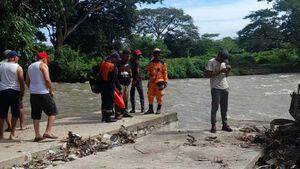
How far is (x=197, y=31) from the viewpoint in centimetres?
7306

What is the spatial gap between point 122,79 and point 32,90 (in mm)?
2827

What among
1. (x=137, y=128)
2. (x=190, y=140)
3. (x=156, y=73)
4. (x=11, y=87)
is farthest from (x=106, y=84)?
(x=190, y=140)

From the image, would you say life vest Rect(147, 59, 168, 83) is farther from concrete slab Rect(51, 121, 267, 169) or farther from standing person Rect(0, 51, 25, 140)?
standing person Rect(0, 51, 25, 140)

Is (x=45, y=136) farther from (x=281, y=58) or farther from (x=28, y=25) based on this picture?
(x=281, y=58)

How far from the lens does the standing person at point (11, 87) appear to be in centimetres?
797

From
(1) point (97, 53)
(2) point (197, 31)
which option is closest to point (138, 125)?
(1) point (97, 53)

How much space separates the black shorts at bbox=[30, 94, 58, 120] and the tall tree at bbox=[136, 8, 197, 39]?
67304 millimetres

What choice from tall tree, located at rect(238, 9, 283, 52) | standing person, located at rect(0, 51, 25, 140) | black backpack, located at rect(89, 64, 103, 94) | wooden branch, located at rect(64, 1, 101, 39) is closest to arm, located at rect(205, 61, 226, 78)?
black backpack, located at rect(89, 64, 103, 94)

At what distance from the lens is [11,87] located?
7.97 m

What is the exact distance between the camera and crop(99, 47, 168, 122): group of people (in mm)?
9430

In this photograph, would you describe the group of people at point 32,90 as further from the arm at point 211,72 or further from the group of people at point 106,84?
the arm at point 211,72

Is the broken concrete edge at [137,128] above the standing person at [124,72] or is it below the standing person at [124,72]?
below

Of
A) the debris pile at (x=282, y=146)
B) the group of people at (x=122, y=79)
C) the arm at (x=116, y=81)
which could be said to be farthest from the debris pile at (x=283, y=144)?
the arm at (x=116, y=81)

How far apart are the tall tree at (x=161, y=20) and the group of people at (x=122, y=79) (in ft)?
210
